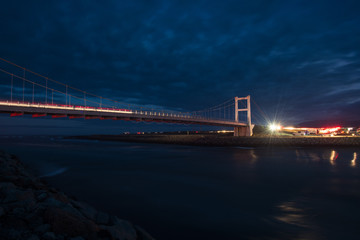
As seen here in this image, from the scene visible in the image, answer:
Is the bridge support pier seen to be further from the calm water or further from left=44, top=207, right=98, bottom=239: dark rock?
left=44, top=207, right=98, bottom=239: dark rock

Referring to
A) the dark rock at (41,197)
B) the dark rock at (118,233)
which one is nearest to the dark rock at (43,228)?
the dark rock at (118,233)

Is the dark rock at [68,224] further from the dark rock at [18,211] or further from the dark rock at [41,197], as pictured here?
the dark rock at [41,197]

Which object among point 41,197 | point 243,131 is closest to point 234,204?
point 41,197

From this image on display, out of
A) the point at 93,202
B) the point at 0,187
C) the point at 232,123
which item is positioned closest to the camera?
the point at 0,187

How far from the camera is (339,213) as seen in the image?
6.74m

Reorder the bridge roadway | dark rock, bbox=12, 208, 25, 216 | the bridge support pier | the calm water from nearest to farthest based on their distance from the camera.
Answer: dark rock, bbox=12, 208, 25, 216 < the calm water < the bridge roadway < the bridge support pier

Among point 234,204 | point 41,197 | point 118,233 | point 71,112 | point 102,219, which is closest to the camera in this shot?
point 118,233

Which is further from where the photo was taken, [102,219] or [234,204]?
[234,204]

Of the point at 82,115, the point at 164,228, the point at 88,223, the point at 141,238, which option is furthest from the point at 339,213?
the point at 82,115

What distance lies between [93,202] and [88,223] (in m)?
4.79

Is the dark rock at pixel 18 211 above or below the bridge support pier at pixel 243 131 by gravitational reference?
below

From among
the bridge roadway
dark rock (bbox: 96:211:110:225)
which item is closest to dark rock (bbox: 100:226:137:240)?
dark rock (bbox: 96:211:110:225)

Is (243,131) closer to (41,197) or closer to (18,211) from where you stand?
(41,197)

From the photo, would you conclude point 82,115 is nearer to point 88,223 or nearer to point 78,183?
point 78,183
